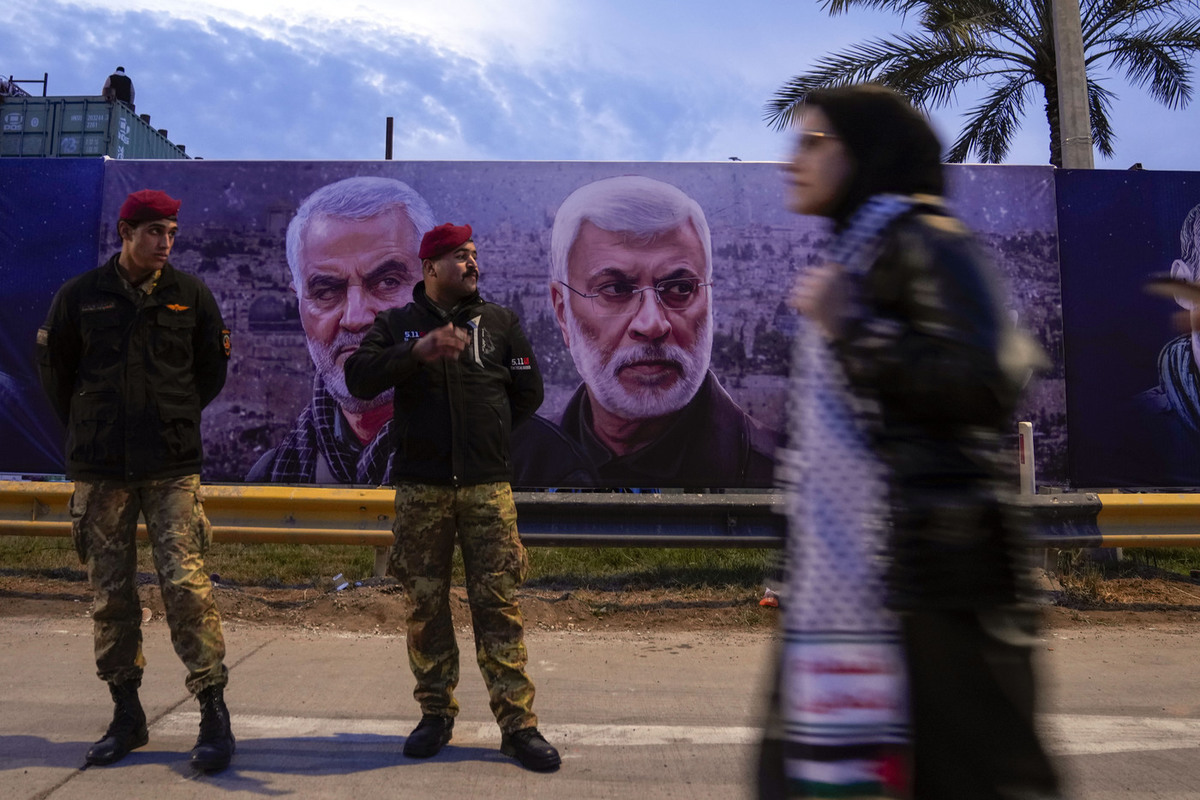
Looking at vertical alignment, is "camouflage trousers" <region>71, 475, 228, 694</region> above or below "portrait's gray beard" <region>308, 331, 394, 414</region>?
below

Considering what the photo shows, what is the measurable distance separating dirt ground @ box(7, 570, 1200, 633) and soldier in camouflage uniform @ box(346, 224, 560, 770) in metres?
2.26

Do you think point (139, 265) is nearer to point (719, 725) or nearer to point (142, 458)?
point (142, 458)

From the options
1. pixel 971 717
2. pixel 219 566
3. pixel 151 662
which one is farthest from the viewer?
pixel 219 566

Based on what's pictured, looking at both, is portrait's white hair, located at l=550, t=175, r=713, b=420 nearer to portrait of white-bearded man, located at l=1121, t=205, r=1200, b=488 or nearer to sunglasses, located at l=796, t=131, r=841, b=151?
portrait of white-bearded man, located at l=1121, t=205, r=1200, b=488

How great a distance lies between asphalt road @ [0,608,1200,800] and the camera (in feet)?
11.0

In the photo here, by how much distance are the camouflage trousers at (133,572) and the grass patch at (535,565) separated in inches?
118

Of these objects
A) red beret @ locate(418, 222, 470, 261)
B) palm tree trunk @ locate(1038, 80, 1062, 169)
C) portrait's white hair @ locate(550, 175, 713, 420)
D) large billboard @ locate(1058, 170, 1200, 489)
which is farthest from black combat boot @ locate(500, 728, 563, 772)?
palm tree trunk @ locate(1038, 80, 1062, 169)

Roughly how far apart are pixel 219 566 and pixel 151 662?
9.43 ft

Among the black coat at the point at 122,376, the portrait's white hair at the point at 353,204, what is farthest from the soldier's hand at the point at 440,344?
the portrait's white hair at the point at 353,204

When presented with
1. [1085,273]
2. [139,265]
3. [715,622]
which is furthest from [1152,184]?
[139,265]

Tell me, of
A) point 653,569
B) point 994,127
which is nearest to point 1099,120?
point 994,127

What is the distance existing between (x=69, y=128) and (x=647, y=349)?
23.2 m

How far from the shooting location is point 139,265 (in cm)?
380

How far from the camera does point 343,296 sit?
8.18 m
